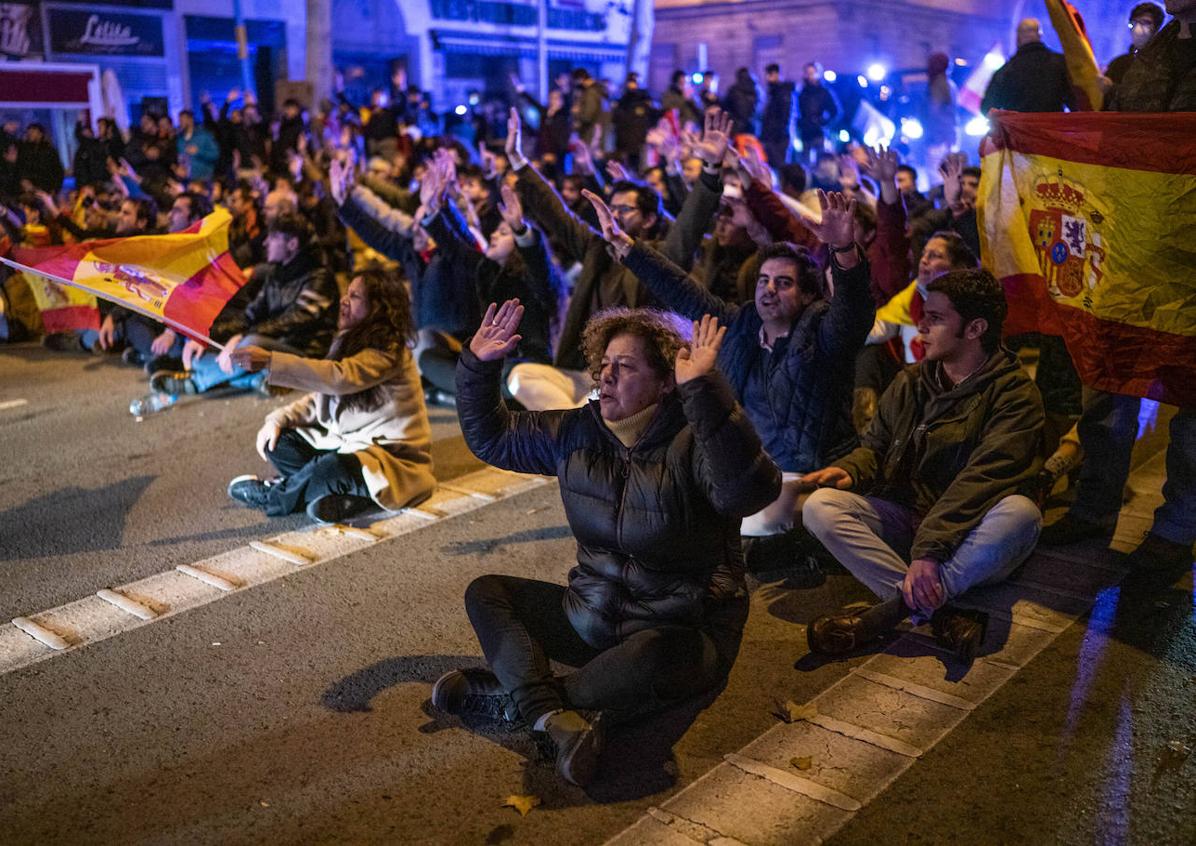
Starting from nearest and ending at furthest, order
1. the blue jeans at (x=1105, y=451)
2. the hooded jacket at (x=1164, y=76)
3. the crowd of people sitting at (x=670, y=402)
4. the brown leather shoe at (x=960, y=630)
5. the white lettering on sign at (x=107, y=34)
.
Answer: the crowd of people sitting at (x=670, y=402)
the brown leather shoe at (x=960, y=630)
the hooded jacket at (x=1164, y=76)
the blue jeans at (x=1105, y=451)
the white lettering on sign at (x=107, y=34)

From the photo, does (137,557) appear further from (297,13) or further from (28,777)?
(297,13)

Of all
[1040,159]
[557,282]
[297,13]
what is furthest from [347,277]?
[297,13]

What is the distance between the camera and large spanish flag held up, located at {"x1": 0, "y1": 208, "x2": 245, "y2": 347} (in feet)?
22.7

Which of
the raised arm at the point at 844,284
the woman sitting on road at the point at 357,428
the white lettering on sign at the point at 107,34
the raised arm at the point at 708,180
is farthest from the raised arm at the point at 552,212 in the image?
the white lettering on sign at the point at 107,34

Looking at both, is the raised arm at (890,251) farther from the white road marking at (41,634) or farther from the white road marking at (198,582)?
the white road marking at (41,634)

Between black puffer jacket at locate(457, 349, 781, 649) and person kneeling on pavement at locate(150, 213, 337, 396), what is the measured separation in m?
5.10

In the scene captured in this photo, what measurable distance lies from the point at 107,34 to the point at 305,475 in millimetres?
21960

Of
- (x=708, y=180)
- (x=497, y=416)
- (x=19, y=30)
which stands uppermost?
(x=19, y=30)

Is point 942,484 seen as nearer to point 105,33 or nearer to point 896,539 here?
point 896,539

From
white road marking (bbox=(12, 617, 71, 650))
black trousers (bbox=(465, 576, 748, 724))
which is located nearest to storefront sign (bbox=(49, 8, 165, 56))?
white road marking (bbox=(12, 617, 71, 650))

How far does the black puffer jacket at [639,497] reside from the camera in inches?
147

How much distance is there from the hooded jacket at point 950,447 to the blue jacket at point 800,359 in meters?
0.28

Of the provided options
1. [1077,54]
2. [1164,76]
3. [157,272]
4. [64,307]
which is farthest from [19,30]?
[1164,76]

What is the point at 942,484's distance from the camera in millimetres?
5055
